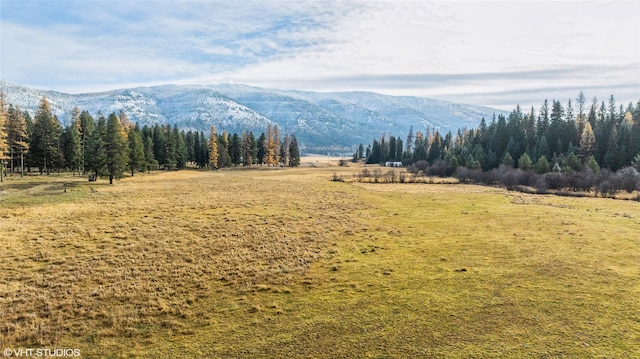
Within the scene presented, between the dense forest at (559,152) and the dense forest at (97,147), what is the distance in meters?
71.1

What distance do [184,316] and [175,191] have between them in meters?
49.6

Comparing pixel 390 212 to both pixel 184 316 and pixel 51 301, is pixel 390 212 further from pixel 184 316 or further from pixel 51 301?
pixel 51 301

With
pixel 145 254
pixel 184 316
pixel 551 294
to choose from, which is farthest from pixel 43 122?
pixel 551 294

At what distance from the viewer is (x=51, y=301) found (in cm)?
1822

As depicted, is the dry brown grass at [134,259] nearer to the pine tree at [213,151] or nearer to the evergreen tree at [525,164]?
the evergreen tree at [525,164]

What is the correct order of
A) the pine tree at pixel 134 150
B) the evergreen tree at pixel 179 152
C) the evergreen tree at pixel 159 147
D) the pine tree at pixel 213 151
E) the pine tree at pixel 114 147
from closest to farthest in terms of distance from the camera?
the pine tree at pixel 114 147
the pine tree at pixel 134 150
the evergreen tree at pixel 159 147
the evergreen tree at pixel 179 152
the pine tree at pixel 213 151

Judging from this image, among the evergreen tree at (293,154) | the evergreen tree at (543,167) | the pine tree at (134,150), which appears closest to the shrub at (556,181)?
the evergreen tree at (543,167)

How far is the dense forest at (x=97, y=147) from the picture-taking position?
2744 inches

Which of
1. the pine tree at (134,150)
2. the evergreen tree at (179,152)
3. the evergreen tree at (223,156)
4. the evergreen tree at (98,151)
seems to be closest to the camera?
the evergreen tree at (98,151)

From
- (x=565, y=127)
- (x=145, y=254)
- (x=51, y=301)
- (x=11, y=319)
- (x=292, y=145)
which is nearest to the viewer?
(x=11, y=319)

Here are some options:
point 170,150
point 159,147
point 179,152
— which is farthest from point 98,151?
point 179,152

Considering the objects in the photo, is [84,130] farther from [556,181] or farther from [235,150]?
[556,181]

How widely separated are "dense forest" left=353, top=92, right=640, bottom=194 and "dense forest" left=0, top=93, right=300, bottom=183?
71112 millimetres

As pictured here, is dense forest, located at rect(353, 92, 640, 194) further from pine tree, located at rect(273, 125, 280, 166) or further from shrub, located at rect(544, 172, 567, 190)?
pine tree, located at rect(273, 125, 280, 166)
